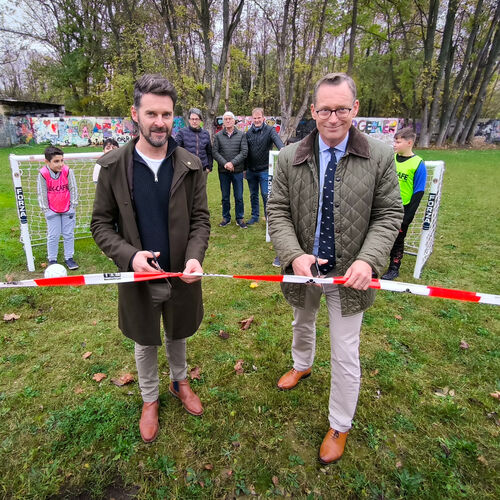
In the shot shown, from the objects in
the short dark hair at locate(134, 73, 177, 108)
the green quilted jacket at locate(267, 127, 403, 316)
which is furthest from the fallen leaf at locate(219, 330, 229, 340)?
the short dark hair at locate(134, 73, 177, 108)

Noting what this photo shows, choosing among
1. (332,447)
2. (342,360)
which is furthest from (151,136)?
(332,447)

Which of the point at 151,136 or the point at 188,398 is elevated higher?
the point at 151,136

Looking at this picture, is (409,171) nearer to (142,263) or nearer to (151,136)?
(151,136)

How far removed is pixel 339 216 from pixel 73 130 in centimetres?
3205

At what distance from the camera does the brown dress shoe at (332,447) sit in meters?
2.50

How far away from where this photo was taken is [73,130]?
28.6 meters

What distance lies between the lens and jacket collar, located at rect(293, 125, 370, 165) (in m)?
2.17

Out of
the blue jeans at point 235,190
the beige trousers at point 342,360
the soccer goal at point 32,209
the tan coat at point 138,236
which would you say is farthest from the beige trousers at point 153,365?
the blue jeans at point 235,190

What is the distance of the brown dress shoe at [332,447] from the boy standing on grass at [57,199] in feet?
16.1

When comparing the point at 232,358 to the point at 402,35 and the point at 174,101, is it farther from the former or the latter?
the point at 402,35

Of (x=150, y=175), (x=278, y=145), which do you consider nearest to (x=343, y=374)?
(x=150, y=175)

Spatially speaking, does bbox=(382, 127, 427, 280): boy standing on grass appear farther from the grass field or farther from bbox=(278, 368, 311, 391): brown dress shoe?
bbox=(278, 368, 311, 391): brown dress shoe

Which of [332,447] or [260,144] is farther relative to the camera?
[260,144]

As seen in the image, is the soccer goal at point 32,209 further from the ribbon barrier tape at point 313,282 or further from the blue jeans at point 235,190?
the ribbon barrier tape at point 313,282
